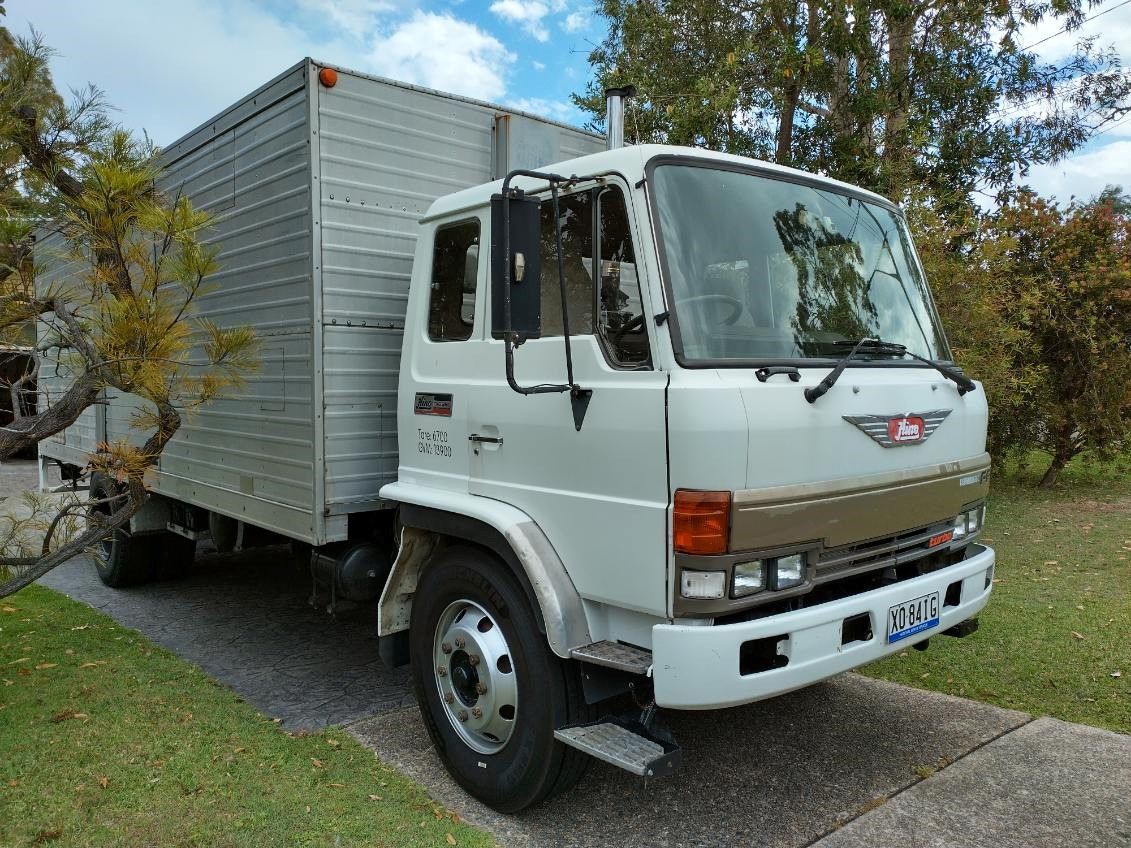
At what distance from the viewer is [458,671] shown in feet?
11.3

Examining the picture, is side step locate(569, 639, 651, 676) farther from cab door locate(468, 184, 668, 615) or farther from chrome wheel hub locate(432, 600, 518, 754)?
chrome wheel hub locate(432, 600, 518, 754)

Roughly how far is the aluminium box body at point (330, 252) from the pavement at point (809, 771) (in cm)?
101

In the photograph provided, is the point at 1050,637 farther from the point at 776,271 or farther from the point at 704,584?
the point at 704,584

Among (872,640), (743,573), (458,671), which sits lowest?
(458,671)

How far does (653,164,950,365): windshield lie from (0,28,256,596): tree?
223 centimetres

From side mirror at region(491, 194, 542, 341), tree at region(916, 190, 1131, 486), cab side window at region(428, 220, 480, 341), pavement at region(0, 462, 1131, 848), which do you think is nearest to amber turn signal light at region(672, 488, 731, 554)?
side mirror at region(491, 194, 542, 341)

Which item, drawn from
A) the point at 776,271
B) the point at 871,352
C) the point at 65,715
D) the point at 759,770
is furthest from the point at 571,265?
the point at 65,715

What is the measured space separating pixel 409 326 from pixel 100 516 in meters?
2.00

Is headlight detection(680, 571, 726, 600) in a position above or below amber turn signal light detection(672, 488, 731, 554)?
below

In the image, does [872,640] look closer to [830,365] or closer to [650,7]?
[830,365]

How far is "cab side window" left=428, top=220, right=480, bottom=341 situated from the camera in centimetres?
352

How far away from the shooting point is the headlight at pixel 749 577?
2.62 m

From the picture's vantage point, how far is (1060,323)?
1022 cm

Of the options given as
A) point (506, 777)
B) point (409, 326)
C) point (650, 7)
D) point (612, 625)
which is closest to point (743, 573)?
point (612, 625)
